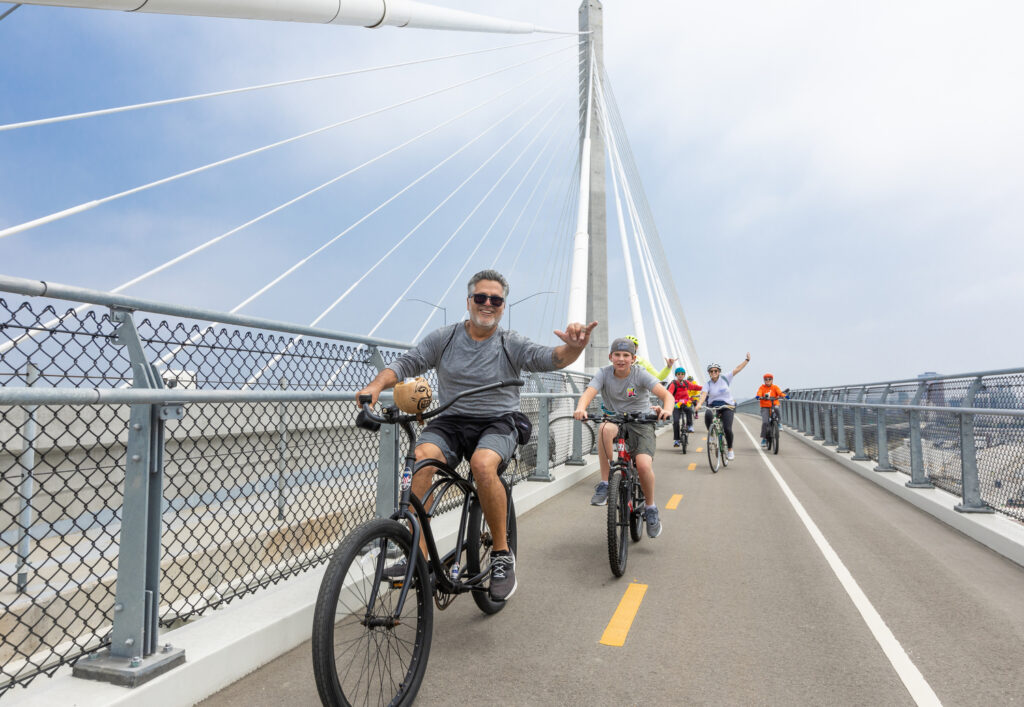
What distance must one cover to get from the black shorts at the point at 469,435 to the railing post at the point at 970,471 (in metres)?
5.81

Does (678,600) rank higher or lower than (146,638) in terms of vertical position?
lower

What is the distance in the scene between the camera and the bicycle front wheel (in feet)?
7.75

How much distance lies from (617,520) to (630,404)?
146 cm

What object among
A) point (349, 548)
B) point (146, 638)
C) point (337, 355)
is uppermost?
point (337, 355)

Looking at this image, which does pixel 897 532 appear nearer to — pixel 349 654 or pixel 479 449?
pixel 479 449

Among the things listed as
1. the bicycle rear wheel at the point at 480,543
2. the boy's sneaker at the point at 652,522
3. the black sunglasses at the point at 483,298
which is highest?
the black sunglasses at the point at 483,298

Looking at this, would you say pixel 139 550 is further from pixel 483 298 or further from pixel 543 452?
pixel 543 452

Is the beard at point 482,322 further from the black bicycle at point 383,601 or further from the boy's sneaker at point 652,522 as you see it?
the boy's sneaker at point 652,522

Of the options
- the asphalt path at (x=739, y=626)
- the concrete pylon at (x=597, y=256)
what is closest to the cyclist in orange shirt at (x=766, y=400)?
the concrete pylon at (x=597, y=256)

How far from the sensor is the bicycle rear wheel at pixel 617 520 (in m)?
4.82

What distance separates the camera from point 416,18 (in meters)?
11.3

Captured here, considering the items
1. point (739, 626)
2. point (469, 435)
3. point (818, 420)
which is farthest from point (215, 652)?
point (818, 420)

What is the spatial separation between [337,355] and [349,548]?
2497 millimetres

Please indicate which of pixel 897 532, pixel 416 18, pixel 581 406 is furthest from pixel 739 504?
pixel 416 18
